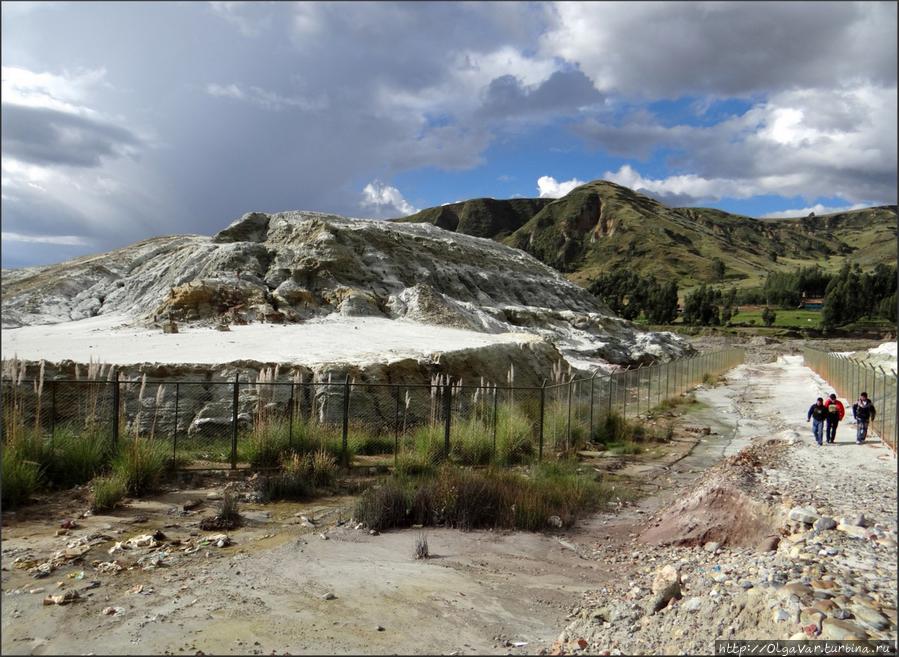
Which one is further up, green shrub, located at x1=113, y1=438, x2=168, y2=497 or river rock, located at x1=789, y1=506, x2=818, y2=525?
river rock, located at x1=789, y1=506, x2=818, y2=525

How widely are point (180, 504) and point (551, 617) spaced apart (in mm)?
6648

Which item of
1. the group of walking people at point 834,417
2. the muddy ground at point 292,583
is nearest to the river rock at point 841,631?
the muddy ground at point 292,583

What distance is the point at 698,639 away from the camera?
4.79m

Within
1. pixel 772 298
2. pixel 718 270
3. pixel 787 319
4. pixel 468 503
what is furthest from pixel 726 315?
pixel 468 503

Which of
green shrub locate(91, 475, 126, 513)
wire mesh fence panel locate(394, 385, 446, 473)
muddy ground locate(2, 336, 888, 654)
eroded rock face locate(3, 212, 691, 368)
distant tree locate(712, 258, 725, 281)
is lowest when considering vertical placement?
muddy ground locate(2, 336, 888, 654)

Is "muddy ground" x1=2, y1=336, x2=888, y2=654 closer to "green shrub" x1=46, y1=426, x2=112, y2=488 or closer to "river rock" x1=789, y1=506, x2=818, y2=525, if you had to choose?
"green shrub" x1=46, y1=426, x2=112, y2=488

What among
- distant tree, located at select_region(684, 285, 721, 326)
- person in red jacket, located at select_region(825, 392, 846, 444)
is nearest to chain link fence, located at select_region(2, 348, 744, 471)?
person in red jacket, located at select_region(825, 392, 846, 444)

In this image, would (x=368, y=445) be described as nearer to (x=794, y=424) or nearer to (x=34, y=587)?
(x=34, y=587)

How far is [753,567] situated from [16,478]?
33.1 feet

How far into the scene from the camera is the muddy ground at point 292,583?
520 cm

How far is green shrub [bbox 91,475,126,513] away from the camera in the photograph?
9.23 meters

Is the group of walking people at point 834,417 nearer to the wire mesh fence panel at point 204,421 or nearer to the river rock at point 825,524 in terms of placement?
the river rock at point 825,524

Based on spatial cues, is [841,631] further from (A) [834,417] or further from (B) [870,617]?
(A) [834,417]

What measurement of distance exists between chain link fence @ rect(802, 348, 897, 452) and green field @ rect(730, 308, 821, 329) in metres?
72.5
